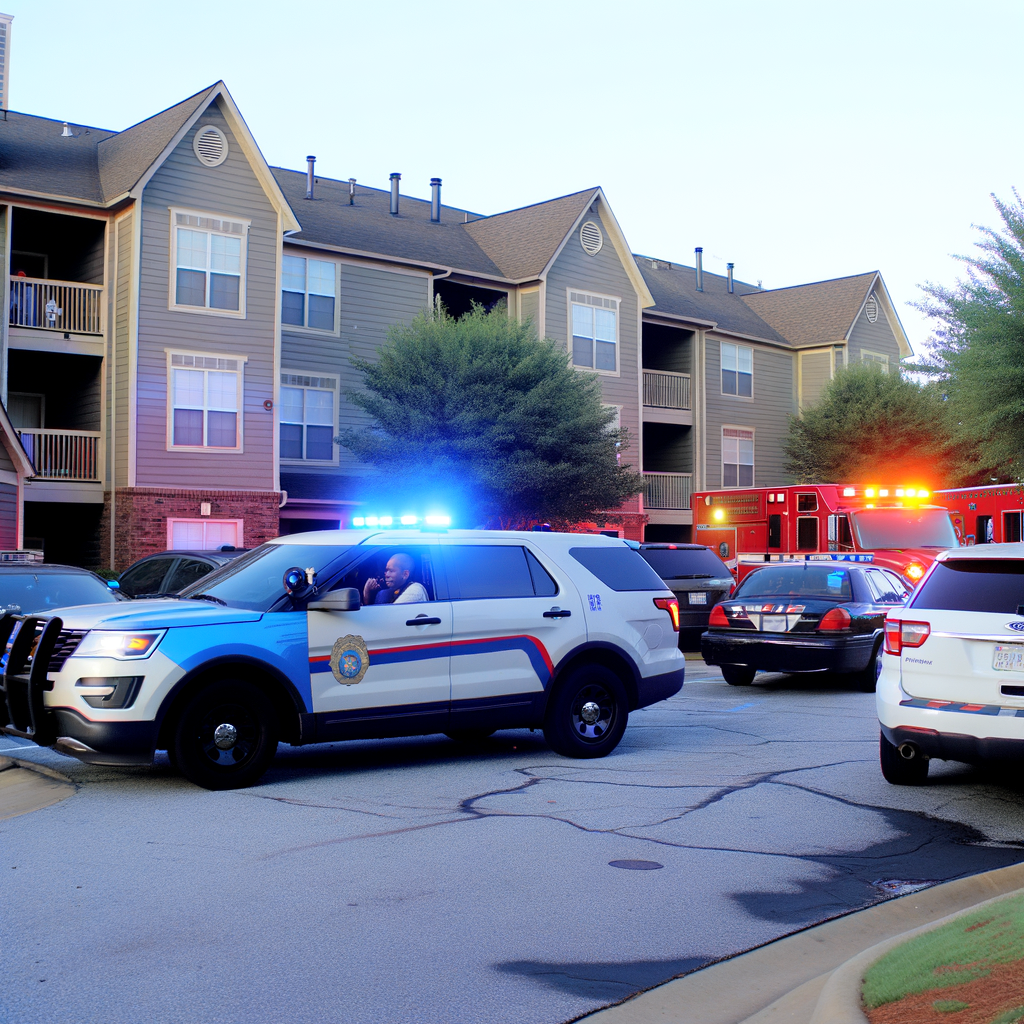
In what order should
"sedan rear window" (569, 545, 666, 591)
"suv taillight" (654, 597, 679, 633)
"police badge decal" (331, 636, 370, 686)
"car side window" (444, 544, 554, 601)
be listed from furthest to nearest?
1. "suv taillight" (654, 597, 679, 633)
2. "sedan rear window" (569, 545, 666, 591)
3. "car side window" (444, 544, 554, 601)
4. "police badge decal" (331, 636, 370, 686)

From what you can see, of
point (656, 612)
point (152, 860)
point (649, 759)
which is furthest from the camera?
point (656, 612)

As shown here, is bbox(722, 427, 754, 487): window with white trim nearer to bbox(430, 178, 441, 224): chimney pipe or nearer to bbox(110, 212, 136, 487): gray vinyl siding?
bbox(430, 178, 441, 224): chimney pipe

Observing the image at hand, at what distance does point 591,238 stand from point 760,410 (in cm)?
941

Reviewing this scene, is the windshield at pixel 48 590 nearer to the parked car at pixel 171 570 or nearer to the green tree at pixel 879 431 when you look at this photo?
the parked car at pixel 171 570

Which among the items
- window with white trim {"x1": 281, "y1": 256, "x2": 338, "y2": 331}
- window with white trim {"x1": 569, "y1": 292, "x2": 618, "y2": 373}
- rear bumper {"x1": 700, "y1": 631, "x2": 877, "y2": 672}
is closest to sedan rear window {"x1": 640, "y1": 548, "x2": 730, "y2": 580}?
rear bumper {"x1": 700, "y1": 631, "x2": 877, "y2": 672}

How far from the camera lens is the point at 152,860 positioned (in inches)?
237

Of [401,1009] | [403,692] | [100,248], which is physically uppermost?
[100,248]

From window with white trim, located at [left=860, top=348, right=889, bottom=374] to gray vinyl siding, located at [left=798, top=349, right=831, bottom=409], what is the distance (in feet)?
3.90

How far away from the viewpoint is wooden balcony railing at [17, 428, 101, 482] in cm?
2411

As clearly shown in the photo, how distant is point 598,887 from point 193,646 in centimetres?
317

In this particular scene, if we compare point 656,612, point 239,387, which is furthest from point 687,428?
point 656,612

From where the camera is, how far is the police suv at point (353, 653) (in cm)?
748

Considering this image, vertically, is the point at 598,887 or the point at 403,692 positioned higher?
the point at 403,692

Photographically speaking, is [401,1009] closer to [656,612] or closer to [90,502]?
[656,612]
